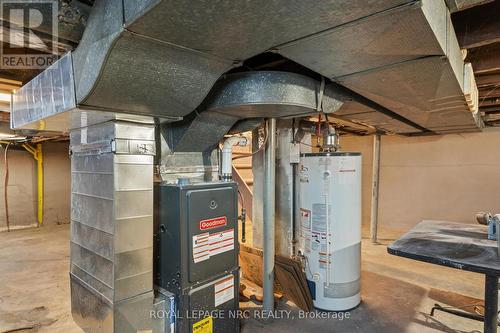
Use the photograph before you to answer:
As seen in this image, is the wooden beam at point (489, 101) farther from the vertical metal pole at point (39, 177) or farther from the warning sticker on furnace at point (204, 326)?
the vertical metal pole at point (39, 177)

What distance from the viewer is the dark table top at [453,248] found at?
68.2 inches

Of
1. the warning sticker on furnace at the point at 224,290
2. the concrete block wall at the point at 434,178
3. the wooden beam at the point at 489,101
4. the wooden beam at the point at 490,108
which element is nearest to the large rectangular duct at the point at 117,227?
the warning sticker on furnace at the point at 224,290

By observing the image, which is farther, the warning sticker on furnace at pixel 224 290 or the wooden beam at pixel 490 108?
the wooden beam at pixel 490 108

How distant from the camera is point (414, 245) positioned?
2.11 m

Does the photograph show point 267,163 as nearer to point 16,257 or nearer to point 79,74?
point 79,74

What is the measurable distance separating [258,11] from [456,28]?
138cm

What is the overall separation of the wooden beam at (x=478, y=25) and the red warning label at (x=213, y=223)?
1763 mm

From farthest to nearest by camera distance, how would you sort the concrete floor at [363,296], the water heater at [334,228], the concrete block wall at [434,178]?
the concrete block wall at [434,178], the water heater at [334,228], the concrete floor at [363,296]

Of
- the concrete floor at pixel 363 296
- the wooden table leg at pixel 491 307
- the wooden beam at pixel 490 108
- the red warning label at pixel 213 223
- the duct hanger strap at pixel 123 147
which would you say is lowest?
the concrete floor at pixel 363 296

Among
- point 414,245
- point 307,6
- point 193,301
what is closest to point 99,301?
point 193,301

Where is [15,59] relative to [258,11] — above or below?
above

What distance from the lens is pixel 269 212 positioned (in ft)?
8.09

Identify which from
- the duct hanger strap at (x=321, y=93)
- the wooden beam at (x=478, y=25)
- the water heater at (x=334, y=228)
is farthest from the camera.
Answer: the water heater at (x=334, y=228)

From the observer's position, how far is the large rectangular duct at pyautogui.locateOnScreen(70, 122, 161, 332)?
5.28 feet
